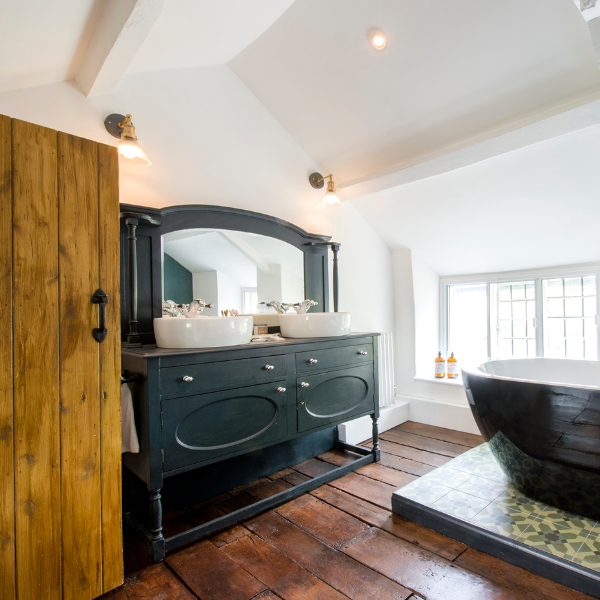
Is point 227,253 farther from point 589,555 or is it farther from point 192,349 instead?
point 589,555

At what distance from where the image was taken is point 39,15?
1301 mm

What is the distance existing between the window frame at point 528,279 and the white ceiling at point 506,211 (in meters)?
0.07

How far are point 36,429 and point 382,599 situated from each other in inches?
51.3

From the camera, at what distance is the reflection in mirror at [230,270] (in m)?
2.12

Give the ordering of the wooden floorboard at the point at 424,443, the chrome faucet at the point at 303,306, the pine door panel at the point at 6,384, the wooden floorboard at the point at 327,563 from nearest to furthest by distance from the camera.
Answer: the pine door panel at the point at 6,384, the wooden floorboard at the point at 327,563, the chrome faucet at the point at 303,306, the wooden floorboard at the point at 424,443

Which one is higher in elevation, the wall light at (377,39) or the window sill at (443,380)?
the wall light at (377,39)

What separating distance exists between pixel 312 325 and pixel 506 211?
1.66 m

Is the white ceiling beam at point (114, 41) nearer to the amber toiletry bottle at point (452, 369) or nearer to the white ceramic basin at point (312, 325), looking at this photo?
the white ceramic basin at point (312, 325)

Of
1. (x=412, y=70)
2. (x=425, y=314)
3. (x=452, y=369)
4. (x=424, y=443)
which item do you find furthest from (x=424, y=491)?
(x=412, y=70)

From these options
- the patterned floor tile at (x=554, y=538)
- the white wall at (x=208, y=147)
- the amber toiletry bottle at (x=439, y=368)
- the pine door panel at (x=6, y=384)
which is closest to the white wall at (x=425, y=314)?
the amber toiletry bottle at (x=439, y=368)

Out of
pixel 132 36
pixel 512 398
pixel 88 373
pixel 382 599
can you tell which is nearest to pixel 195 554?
pixel 382 599

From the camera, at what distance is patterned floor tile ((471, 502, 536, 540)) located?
1.65 meters

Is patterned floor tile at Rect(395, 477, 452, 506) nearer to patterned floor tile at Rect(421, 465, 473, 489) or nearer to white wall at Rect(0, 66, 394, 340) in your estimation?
patterned floor tile at Rect(421, 465, 473, 489)

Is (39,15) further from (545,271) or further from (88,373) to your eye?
(545,271)
